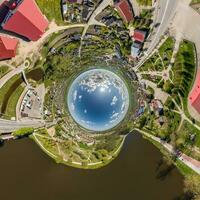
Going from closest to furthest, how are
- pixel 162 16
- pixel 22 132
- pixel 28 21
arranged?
1. pixel 28 21
2. pixel 162 16
3. pixel 22 132

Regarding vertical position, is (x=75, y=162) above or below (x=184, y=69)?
below

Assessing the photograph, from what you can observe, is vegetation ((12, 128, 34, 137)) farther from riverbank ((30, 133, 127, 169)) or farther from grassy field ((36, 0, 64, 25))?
grassy field ((36, 0, 64, 25))

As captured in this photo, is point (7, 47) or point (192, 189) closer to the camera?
point (7, 47)

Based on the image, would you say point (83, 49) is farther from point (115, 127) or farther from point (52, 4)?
point (115, 127)

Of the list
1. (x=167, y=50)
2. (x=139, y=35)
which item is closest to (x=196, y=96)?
(x=167, y=50)

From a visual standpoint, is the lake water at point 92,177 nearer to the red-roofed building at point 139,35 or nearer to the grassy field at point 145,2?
the red-roofed building at point 139,35

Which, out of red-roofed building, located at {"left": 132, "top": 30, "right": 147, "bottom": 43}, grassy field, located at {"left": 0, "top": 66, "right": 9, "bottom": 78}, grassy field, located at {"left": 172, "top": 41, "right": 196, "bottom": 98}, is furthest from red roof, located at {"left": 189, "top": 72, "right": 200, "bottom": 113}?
grassy field, located at {"left": 0, "top": 66, "right": 9, "bottom": 78}

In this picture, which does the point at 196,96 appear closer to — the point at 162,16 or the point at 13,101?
the point at 162,16
